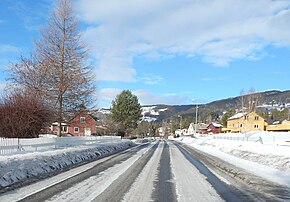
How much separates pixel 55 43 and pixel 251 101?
6193 centimetres

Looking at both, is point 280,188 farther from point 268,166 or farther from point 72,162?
point 72,162

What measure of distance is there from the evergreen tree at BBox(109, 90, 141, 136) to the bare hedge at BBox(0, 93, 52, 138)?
62.1 meters

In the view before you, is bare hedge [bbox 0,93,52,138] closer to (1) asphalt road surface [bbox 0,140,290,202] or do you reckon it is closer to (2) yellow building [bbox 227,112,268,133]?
(1) asphalt road surface [bbox 0,140,290,202]

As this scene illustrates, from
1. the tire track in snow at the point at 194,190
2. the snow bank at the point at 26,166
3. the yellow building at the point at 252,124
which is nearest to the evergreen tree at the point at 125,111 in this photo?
the yellow building at the point at 252,124

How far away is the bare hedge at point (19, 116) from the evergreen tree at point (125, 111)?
6214cm

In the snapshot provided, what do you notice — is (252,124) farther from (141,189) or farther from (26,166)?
(141,189)

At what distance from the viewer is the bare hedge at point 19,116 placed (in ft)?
79.0

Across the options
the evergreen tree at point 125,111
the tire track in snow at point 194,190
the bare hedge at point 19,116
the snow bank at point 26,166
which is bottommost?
the tire track in snow at point 194,190

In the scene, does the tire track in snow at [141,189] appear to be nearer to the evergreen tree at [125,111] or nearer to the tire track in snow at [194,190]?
the tire track in snow at [194,190]

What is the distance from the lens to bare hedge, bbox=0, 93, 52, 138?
2409 cm

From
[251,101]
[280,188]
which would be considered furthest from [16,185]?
[251,101]

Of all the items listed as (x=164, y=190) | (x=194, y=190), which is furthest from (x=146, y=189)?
(x=194, y=190)

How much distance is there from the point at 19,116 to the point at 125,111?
6567 cm

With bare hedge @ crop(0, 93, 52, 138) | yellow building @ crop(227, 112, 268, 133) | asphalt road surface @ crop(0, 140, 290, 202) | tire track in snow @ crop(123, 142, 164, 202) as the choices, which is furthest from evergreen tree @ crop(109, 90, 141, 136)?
asphalt road surface @ crop(0, 140, 290, 202)
